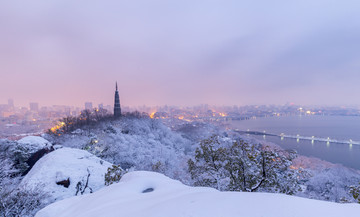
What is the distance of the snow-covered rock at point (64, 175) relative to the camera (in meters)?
11.1

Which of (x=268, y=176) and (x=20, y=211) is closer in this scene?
(x=268, y=176)

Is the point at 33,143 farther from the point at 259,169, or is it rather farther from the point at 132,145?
the point at 259,169

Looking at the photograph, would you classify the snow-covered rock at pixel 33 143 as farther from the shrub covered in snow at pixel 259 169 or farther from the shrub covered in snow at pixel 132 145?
the shrub covered in snow at pixel 259 169

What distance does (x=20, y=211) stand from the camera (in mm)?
7758

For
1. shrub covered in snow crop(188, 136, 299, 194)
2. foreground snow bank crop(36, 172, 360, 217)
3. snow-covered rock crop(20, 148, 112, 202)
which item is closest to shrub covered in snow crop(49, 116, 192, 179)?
snow-covered rock crop(20, 148, 112, 202)

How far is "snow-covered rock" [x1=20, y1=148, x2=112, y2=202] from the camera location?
1114 cm

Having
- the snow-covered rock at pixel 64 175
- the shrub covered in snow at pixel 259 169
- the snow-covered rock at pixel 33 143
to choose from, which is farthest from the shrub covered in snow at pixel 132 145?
the shrub covered in snow at pixel 259 169

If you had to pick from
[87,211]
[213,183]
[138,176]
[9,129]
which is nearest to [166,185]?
[138,176]

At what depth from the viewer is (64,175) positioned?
40.2ft

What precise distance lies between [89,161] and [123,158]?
1345cm

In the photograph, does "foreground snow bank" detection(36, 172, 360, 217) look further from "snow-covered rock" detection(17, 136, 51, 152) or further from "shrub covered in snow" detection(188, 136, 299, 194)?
"snow-covered rock" detection(17, 136, 51, 152)

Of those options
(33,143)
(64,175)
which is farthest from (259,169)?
(33,143)

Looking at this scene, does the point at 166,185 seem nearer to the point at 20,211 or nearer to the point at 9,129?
the point at 20,211

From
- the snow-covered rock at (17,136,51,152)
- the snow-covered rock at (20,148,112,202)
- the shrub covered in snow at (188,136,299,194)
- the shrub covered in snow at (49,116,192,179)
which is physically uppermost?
the shrub covered in snow at (188,136,299,194)
